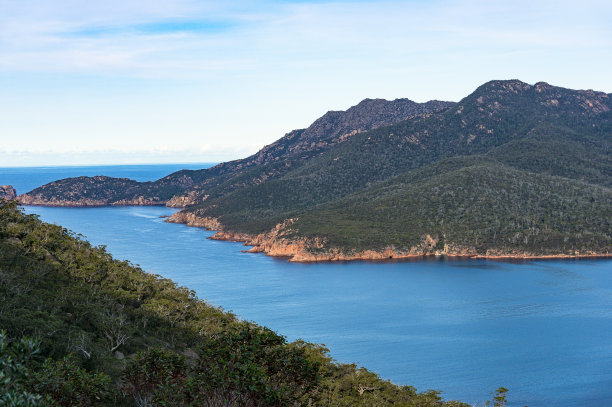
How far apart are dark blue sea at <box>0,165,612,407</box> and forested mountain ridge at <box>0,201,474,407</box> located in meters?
23.2

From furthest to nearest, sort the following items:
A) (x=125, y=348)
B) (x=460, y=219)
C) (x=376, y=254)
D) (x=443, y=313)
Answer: (x=460, y=219) → (x=376, y=254) → (x=443, y=313) → (x=125, y=348)

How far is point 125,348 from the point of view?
116 feet

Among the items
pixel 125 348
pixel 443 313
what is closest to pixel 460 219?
pixel 443 313

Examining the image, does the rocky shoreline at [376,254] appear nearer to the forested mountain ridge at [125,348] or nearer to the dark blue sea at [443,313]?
the dark blue sea at [443,313]

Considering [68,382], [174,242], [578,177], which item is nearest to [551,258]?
[578,177]

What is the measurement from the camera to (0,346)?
14.8 metres

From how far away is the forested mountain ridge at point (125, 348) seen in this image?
19000 millimetres

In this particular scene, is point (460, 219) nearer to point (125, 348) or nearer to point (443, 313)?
point (443, 313)

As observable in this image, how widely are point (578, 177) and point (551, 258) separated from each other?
55641 millimetres

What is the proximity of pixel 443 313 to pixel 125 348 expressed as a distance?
68223 mm

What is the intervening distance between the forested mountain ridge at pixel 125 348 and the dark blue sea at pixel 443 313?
2320cm

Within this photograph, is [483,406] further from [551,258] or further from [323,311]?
[551,258]

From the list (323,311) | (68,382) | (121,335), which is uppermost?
(68,382)

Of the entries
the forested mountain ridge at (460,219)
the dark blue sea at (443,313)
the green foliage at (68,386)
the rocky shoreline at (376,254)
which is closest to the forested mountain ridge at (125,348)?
the green foliage at (68,386)
